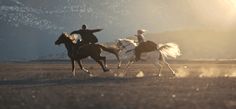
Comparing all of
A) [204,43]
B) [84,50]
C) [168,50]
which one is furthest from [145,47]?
[204,43]

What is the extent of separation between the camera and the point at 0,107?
17.6m

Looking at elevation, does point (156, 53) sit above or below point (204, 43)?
above

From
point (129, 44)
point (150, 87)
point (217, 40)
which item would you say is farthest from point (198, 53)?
point (150, 87)

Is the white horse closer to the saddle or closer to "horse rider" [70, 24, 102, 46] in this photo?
the saddle

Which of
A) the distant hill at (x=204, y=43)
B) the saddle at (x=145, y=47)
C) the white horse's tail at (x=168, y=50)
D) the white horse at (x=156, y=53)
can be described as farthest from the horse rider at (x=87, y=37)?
the distant hill at (x=204, y=43)

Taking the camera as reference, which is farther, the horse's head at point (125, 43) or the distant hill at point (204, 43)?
the distant hill at point (204, 43)

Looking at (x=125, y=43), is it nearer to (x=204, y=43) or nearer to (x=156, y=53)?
(x=156, y=53)

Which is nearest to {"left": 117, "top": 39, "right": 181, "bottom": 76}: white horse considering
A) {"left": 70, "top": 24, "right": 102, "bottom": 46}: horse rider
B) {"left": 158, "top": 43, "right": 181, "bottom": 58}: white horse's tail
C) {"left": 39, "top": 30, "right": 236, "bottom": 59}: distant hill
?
{"left": 158, "top": 43, "right": 181, "bottom": 58}: white horse's tail

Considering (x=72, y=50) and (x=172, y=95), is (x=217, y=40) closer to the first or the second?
(x=72, y=50)

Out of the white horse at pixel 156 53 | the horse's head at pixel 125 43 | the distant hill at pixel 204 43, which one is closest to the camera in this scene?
the white horse at pixel 156 53

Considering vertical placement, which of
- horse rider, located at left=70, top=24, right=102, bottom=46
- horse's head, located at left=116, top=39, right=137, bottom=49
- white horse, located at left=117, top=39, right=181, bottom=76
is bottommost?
white horse, located at left=117, top=39, right=181, bottom=76

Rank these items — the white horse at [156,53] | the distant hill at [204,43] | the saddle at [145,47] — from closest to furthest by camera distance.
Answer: the saddle at [145,47]
the white horse at [156,53]
the distant hill at [204,43]

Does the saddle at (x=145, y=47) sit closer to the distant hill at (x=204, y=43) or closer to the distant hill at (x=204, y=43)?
the distant hill at (x=204, y=43)

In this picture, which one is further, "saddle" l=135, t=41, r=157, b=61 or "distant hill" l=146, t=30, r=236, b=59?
"distant hill" l=146, t=30, r=236, b=59
